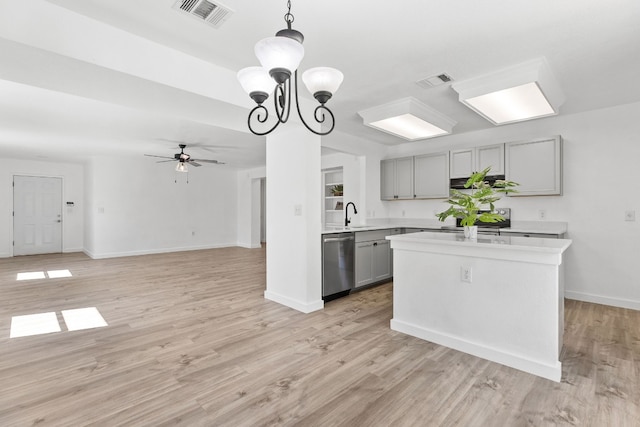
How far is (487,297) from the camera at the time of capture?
242 centimetres

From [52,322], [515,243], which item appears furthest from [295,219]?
[52,322]

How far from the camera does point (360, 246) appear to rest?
432 centimetres

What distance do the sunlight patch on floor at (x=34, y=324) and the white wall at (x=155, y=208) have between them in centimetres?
443

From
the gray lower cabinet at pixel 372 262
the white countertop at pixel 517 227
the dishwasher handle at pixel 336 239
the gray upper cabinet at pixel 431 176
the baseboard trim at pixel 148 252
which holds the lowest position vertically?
the baseboard trim at pixel 148 252

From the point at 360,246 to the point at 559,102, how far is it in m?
2.72

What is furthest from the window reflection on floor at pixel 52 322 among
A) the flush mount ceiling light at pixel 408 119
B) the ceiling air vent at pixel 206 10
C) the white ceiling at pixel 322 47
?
the flush mount ceiling light at pixel 408 119

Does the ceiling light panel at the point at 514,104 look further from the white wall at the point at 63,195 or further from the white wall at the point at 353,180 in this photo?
the white wall at the point at 63,195

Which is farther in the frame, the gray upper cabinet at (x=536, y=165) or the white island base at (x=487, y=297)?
the gray upper cabinet at (x=536, y=165)

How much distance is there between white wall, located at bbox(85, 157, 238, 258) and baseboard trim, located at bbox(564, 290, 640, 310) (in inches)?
321

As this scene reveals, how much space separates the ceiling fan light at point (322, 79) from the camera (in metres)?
1.75

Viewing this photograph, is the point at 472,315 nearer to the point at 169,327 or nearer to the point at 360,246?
the point at 360,246

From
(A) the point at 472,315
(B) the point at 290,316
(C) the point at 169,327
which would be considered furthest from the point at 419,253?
(C) the point at 169,327

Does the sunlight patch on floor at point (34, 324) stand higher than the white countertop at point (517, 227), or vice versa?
the white countertop at point (517, 227)

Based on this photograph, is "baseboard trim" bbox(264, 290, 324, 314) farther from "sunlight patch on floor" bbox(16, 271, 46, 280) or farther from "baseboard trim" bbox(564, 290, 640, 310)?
"sunlight patch on floor" bbox(16, 271, 46, 280)
